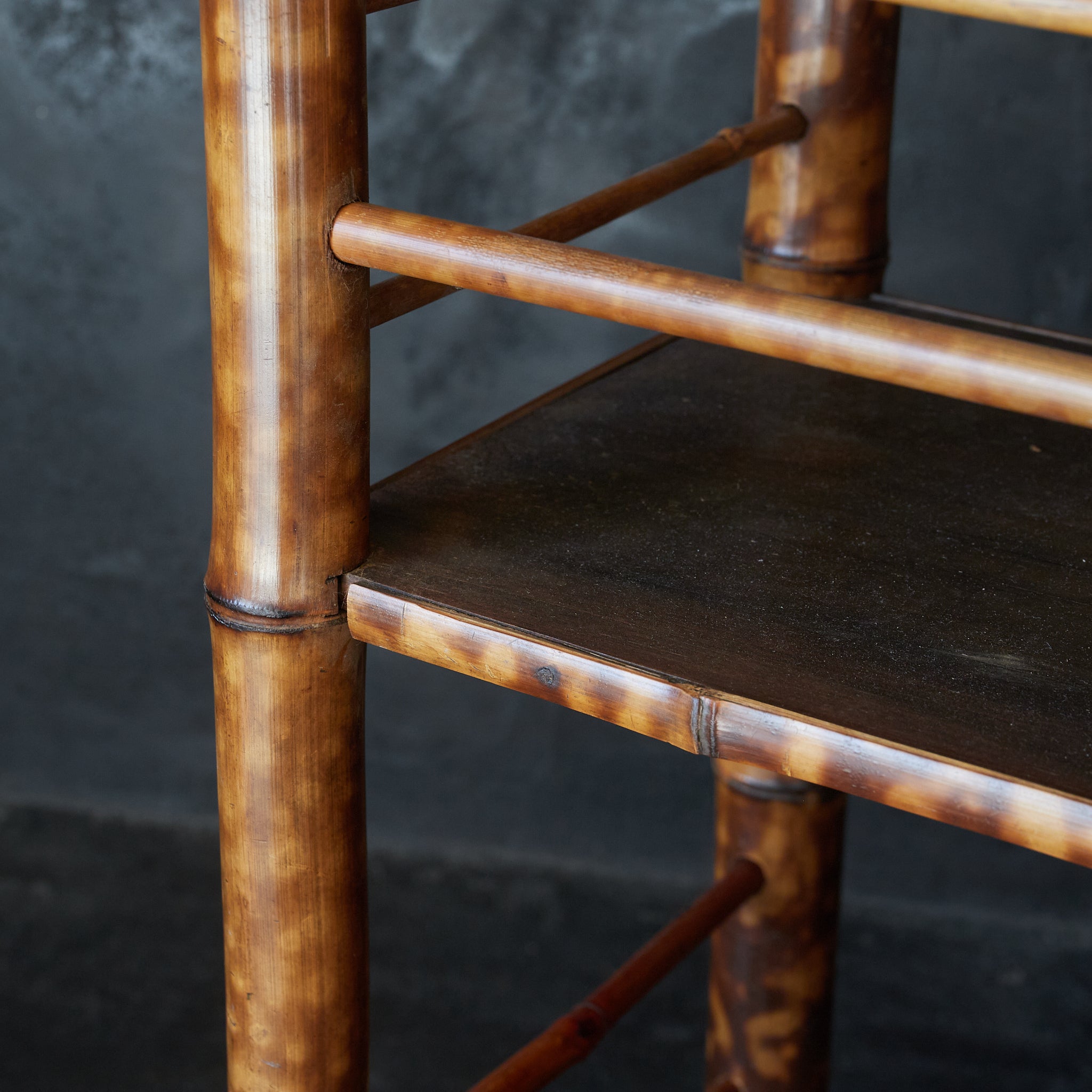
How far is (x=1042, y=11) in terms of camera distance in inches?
14.1

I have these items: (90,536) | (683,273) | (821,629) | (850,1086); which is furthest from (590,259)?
(90,536)

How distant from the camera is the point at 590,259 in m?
0.40

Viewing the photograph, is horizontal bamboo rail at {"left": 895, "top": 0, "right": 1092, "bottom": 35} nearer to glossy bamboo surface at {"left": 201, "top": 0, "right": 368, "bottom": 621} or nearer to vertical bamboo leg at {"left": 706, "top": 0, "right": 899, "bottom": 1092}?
glossy bamboo surface at {"left": 201, "top": 0, "right": 368, "bottom": 621}

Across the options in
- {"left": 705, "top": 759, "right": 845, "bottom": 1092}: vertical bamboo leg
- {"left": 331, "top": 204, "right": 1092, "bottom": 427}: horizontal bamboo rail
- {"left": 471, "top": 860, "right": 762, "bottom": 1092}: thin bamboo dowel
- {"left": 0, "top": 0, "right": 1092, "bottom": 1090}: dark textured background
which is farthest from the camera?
{"left": 0, "top": 0, "right": 1092, "bottom": 1090}: dark textured background

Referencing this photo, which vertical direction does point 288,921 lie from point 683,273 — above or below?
below

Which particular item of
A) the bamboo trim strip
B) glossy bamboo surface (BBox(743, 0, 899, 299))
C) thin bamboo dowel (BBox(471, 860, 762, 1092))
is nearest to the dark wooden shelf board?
the bamboo trim strip

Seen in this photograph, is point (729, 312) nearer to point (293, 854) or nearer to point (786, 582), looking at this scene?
point (786, 582)

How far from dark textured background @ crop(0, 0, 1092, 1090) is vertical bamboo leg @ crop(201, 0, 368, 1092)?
937mm

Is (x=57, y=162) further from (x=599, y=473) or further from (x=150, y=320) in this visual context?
(x=599, y=473)

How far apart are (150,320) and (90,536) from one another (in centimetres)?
27

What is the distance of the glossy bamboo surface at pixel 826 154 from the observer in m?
0.70

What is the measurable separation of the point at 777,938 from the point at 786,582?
1.36 ft

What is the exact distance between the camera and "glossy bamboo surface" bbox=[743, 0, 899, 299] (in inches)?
27.6

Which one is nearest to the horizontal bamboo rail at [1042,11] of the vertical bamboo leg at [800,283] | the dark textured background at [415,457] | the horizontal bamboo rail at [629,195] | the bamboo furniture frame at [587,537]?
the bamboo furniture frame at [587,537]
